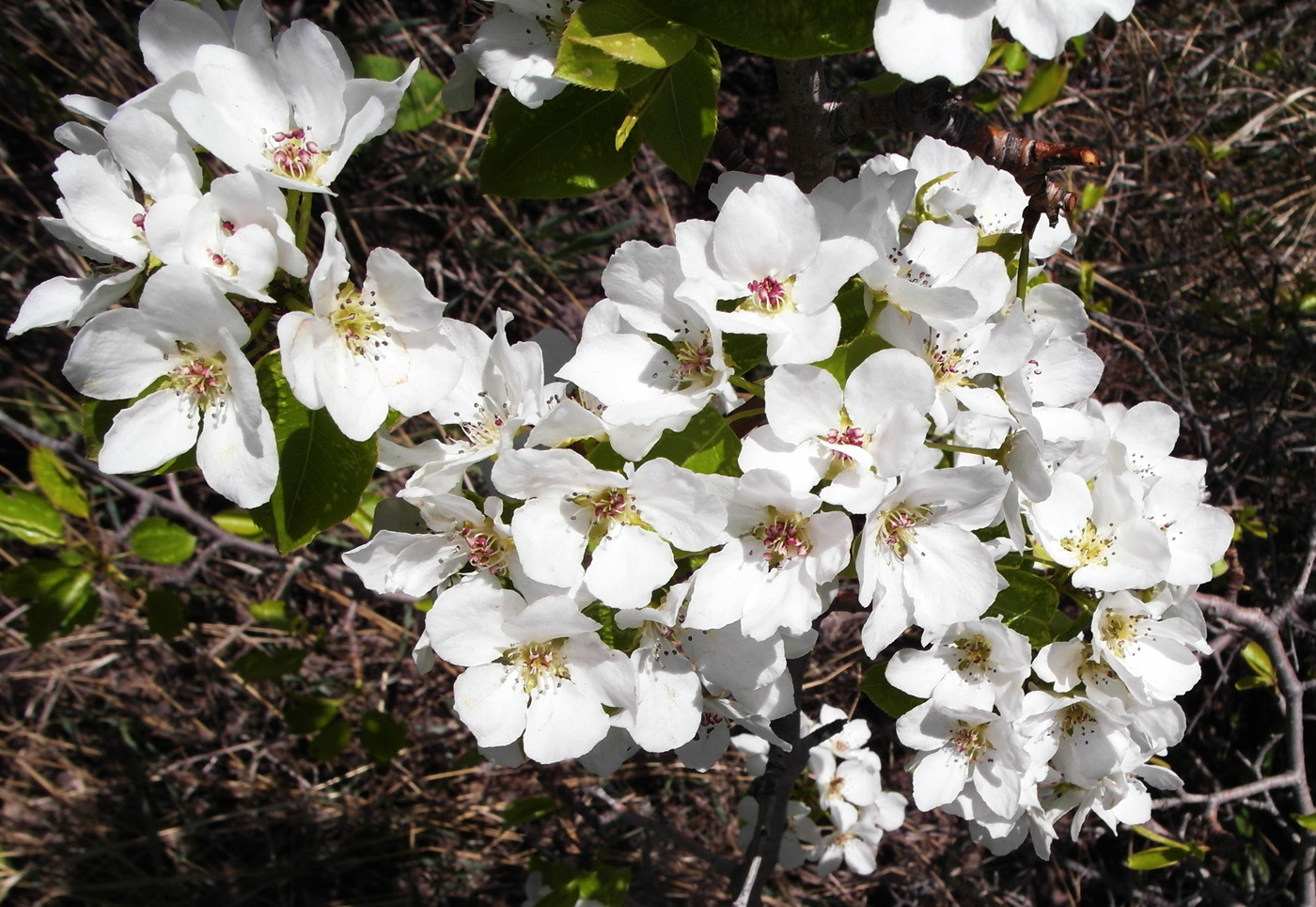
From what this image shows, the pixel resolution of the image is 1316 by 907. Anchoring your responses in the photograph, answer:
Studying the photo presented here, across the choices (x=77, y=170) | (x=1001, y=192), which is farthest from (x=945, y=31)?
(x=77, y=170)

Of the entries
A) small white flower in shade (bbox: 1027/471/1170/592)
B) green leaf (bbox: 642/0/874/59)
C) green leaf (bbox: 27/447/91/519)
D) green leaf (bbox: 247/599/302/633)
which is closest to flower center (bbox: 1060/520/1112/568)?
small white flower in shade (bbox: 1027/471/1170/592)

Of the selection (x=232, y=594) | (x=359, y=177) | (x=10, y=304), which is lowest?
(x=232, y=594)

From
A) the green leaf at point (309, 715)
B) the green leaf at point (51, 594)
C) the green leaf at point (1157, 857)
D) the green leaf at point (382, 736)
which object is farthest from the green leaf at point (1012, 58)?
the green leaf at point (51, 594)

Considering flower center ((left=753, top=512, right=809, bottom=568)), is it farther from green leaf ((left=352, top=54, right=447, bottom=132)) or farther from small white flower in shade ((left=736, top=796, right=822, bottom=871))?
→ green leaf ((left=352, top=54, right=447, bottom=132))

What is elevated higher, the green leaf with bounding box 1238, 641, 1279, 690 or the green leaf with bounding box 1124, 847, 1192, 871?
the green leaf with bounding box 1238, 641, 1279, 690

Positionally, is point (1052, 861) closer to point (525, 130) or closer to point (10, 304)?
point (525, 130)
